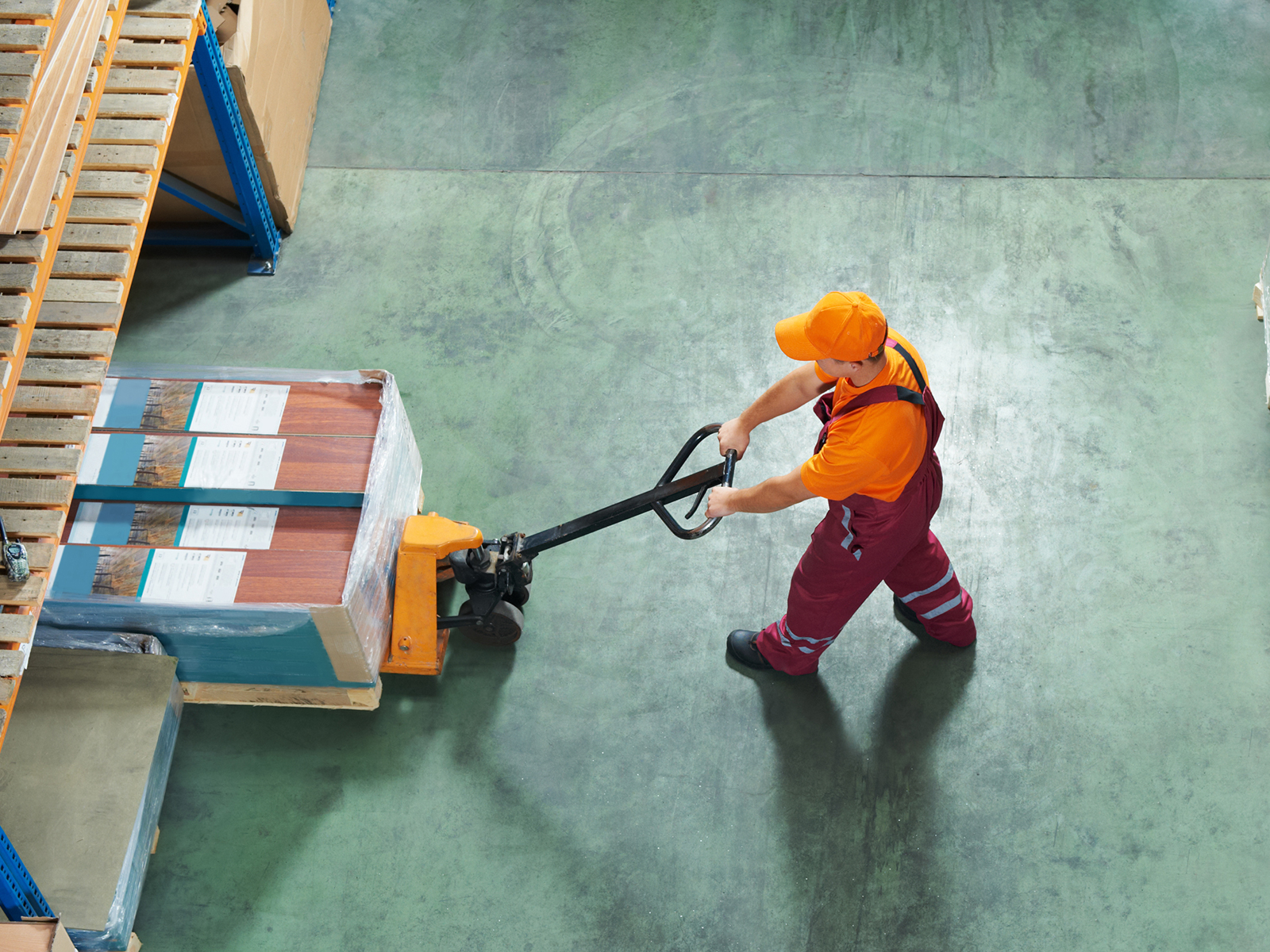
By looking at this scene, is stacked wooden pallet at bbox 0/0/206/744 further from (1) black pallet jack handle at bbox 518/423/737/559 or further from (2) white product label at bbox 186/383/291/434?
(1) black pallet jack handle at bbox 518/423/737/559

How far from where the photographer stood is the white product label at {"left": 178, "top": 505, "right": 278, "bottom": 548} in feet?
13.6

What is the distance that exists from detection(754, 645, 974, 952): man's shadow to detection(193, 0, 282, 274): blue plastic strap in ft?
11.1

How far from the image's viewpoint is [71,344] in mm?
3809

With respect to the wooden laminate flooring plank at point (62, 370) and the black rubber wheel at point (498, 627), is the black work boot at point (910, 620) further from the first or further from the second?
the wooden laminate flooring plank at point (62, 370)

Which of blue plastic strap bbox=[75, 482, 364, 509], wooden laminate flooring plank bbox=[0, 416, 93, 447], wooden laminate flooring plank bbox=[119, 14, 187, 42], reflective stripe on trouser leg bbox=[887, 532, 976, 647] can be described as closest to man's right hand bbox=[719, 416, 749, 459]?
reflective stripe on trouser leg bbox=[887, 532, 976, 647]

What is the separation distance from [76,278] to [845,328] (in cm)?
276

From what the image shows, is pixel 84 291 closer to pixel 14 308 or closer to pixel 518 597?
pixel 14 308

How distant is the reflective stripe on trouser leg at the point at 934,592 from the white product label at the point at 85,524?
9.98 feet

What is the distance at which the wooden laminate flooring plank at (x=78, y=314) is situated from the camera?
3.85 meters

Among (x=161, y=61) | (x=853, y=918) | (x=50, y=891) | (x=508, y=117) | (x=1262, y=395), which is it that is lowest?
(x=853, y=918)

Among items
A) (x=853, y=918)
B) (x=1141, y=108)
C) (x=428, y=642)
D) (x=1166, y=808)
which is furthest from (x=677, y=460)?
(x=1141, y=108)

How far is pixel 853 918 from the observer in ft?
13.2

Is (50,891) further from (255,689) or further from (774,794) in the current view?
(774,794)

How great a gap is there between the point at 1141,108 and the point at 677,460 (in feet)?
13.6
